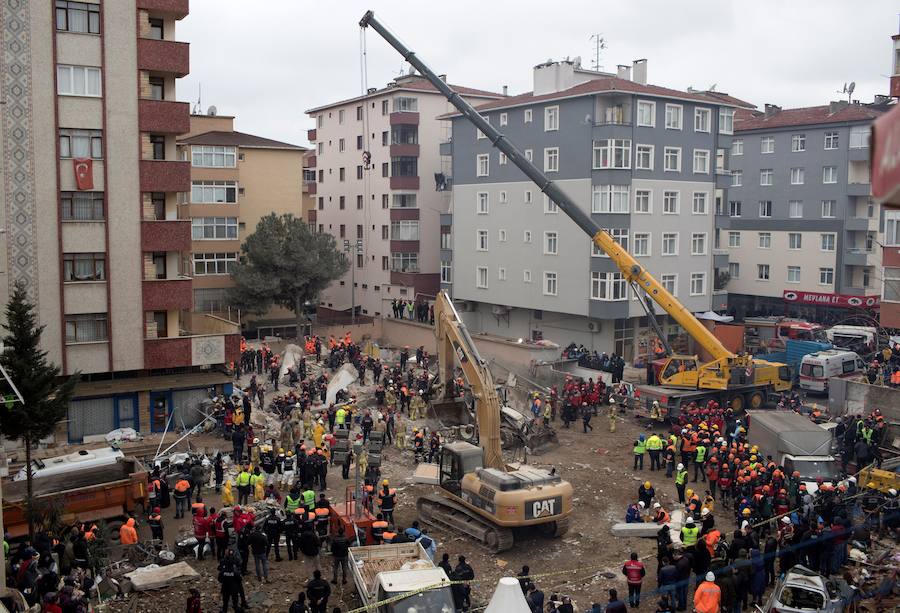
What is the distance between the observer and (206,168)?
50281mm

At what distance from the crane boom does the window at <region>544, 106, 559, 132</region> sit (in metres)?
13.0

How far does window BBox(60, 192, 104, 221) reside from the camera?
96.9 ft

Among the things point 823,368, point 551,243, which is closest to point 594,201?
point 551,243

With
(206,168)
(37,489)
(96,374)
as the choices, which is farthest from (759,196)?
(37,489)

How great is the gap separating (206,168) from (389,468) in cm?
2911

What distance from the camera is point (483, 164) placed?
172 ft

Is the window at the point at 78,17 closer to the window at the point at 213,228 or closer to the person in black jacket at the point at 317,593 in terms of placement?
the window at the point at 213,228

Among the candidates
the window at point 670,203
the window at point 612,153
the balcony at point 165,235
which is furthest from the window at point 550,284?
the balcony at point 165,235

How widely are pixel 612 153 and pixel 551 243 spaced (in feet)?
20.1

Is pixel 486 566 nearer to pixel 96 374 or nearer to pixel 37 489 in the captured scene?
pixel 37 489

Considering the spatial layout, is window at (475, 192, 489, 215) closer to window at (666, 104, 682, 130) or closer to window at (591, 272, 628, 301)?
window at (591, 272, 628, 301)

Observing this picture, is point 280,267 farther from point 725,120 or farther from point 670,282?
point 725,120

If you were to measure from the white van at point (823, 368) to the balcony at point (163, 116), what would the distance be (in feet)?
94.5

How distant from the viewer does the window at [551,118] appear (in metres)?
46.8
